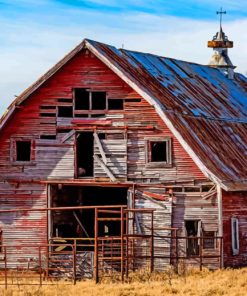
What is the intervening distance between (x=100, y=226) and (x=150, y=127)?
5.72 meters

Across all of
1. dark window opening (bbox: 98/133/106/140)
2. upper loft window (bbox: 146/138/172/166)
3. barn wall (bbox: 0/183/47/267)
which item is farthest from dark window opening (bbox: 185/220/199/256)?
barn wall (bbox: 0/183/47/267)

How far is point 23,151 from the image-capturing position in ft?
104

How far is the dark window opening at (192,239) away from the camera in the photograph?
96.7 feet

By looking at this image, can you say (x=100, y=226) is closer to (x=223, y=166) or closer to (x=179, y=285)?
(x=223, y=166)

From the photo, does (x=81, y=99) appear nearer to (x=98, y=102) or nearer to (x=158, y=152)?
(x=98, y=102)

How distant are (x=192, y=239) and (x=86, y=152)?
19.4 feet

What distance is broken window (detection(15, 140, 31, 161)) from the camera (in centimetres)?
3141

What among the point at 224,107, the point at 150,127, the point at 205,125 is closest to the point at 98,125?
the point at 150,127

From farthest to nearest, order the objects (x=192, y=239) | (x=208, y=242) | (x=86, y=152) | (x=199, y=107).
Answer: (x=86, y=152)
(x=199, y=107)
(x=192, y=239)
(x=208, y=242)

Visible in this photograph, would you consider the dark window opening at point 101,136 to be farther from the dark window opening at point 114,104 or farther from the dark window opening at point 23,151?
the dark window opening at point 23,151

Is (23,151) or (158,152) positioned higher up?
(23,151)

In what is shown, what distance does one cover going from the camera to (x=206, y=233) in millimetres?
29391

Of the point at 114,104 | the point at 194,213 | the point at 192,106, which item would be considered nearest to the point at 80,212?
the point at 114,104

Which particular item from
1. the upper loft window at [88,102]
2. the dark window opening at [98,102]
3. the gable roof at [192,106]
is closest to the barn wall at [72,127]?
the upper loft window at [88,102]
